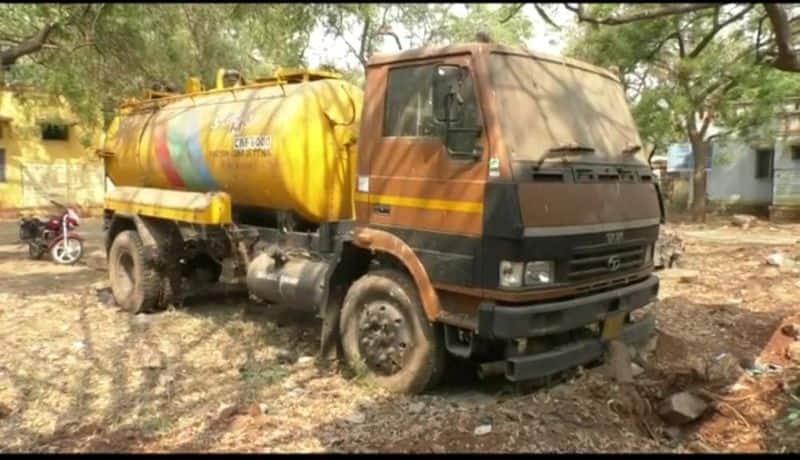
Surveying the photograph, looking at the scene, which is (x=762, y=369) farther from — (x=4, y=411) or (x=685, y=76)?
(x=685, y=76)

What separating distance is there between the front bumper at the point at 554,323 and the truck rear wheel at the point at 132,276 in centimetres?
489

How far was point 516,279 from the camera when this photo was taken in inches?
176

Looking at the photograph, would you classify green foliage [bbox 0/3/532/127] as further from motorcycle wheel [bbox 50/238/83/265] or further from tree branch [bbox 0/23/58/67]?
motorcycle wheel [bbox 50/238/83/265]

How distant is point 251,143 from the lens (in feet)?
21.0

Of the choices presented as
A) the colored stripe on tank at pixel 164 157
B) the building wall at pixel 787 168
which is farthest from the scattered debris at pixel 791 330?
the building wall at pixel 787 168

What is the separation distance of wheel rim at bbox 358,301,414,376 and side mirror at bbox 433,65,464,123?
149cm

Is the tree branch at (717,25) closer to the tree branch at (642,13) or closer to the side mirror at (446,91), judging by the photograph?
the tree branch at (642,13)

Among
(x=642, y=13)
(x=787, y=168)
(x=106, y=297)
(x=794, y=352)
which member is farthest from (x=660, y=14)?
(x=787, y=168)

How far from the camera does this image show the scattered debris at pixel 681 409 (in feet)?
14.5

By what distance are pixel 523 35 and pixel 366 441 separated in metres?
15.7

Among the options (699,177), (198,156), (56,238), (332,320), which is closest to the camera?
(332,320)

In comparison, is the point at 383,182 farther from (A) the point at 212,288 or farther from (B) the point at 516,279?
(A) the point at 212,288

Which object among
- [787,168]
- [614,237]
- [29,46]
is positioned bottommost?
[614,237]

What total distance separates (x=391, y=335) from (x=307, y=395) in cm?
77
